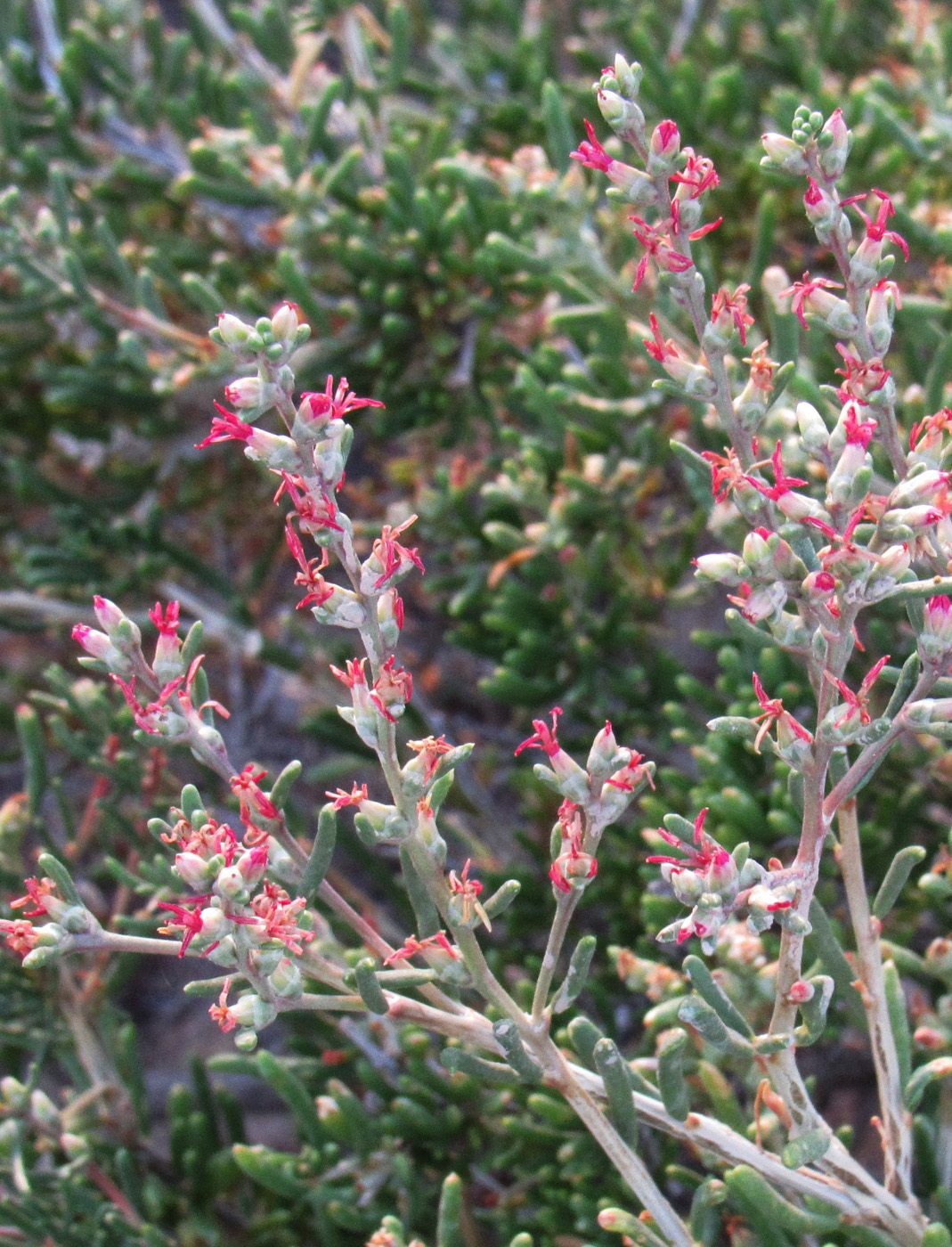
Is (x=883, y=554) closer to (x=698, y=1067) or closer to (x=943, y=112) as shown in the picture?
(x=698, y=1067)

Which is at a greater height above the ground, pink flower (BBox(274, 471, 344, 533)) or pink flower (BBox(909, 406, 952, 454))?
pink flower (BBox(909, 406, 952, 454))

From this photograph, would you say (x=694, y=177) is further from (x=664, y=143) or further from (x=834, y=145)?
(x=834, y=145)

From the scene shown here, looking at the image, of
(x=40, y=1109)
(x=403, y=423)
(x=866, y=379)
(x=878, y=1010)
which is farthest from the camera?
(x=403, y=423)

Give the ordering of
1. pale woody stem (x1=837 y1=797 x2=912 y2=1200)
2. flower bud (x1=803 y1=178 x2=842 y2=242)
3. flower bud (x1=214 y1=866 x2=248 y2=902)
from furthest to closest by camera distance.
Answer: pale woody stem (x1=837 y1=797 x2=912 y2=1200)
flower bud (x1=803 y1=178 x2=842 y2=242)
flower bud (x1=214 y1=866 x2=248 y2=902)

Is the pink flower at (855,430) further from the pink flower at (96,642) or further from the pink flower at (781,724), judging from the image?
the pink flower at (96,642)

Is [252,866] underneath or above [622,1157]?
above

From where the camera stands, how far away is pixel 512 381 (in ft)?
7.70

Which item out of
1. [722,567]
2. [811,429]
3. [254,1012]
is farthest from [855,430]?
[254,1012]

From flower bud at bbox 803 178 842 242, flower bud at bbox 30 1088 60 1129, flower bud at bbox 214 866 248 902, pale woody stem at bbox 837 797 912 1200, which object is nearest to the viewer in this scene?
flower bud at bbox 214 866 248 902

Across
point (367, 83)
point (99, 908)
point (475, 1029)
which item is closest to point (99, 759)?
point (99, 908)

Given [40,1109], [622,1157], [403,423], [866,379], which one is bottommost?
[40,1109]

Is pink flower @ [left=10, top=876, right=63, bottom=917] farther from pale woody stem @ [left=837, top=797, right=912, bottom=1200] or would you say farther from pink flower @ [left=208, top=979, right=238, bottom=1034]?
pale woody stem @ [left=837, top=797, right=912, bottom=1200]

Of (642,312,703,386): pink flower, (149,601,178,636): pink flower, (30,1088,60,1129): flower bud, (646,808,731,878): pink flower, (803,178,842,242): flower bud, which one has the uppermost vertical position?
(803,178,842,242): flower bud

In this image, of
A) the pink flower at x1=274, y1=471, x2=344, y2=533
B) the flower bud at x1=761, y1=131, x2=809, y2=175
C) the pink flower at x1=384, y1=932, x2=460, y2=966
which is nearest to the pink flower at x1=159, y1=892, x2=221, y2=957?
the pink flower at x1=384, y1=932, x2=460, y2=966
